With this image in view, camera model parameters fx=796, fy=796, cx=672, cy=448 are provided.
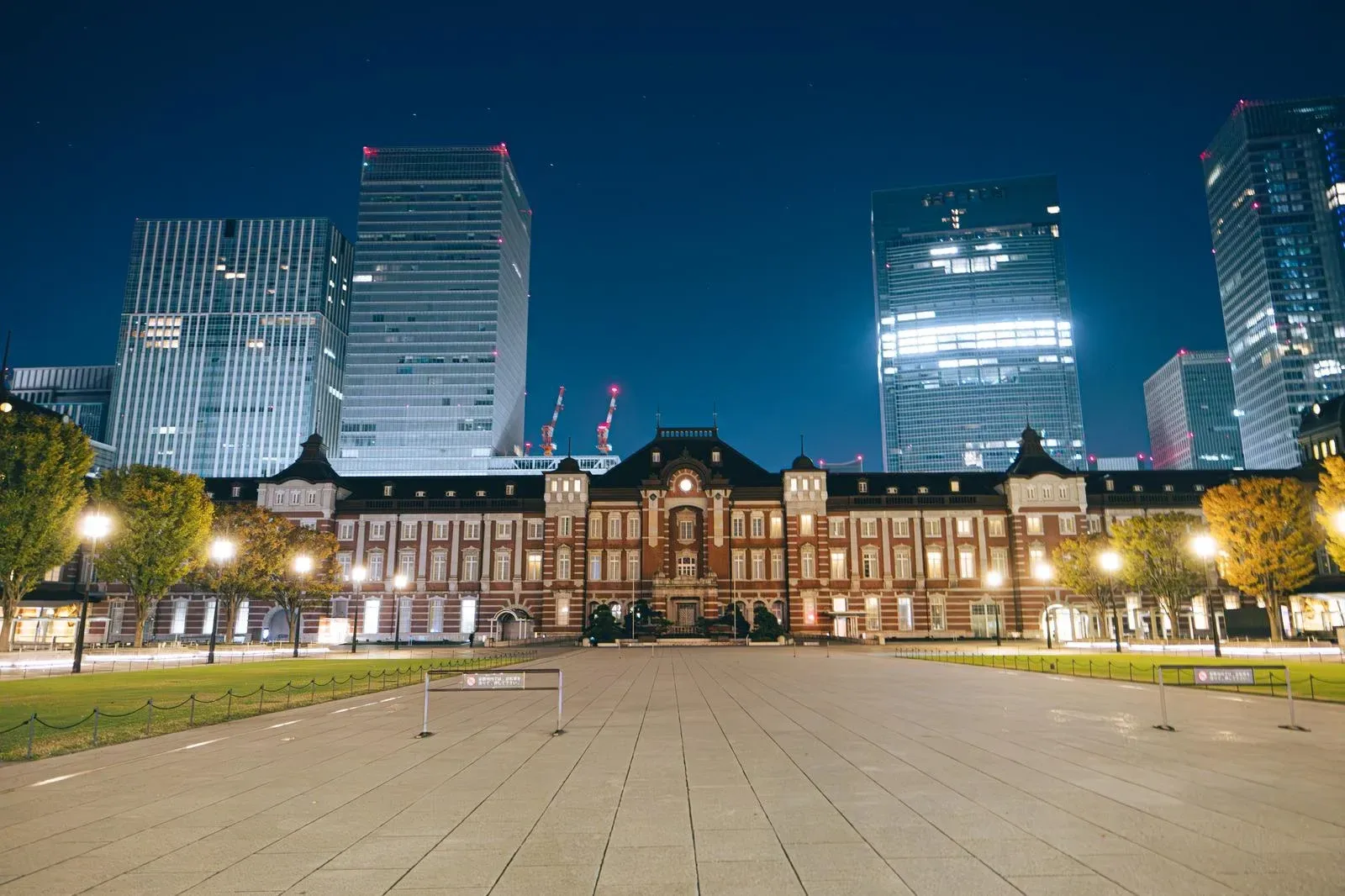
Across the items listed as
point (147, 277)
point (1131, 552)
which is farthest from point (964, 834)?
point (147, 277)

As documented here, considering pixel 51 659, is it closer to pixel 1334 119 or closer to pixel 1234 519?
pixel 1234 519

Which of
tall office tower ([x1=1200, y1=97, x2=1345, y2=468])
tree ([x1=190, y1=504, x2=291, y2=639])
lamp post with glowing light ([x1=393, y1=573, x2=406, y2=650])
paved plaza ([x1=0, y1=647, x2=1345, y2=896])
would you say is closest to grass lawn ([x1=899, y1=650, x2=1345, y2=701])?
paved plaza ([x1=0, y1=647, x2=1345, y2=896])

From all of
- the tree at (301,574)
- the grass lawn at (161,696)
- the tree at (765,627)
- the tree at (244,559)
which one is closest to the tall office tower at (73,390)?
the tree at (301,574)

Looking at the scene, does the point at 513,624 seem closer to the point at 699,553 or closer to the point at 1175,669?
the point at 699,553

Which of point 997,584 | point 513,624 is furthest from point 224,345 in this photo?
point 997,584

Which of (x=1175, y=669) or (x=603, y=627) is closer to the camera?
(x=1175, y=669)

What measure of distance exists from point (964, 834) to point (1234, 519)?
6476cm

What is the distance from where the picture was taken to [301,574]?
6050 centimetres

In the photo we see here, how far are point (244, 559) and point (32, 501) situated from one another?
608 inches

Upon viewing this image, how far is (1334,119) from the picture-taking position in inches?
7146

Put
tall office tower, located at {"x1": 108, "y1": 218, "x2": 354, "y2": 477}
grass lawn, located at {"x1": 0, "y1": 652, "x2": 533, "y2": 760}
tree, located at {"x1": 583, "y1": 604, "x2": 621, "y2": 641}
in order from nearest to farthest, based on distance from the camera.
→ grass lawn, located at {"x1": 0, "y1": 652, "x2": 533, "y2": 760}
tree, located at {"x1": 583, "y1": 604, "x2": 621, "y2": 641}
tall office tower, located at {"x1": 108, "y1": 218, "x2": 354, "y2": 477}

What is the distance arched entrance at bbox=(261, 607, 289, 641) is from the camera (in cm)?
7575

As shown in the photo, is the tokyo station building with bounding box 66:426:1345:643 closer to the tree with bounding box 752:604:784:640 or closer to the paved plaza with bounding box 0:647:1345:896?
the tree with bounding box 752:604:784:640

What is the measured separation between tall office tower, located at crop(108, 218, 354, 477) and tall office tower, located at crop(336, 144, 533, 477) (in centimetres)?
1295
